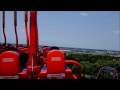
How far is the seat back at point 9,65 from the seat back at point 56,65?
21.7 inches

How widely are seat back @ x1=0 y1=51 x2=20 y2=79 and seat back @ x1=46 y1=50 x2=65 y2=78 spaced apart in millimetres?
550

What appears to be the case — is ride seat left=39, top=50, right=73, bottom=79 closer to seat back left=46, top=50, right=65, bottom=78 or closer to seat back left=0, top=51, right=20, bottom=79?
seat back left=46, top=50, right=65, bottom=78

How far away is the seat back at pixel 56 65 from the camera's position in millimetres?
4047

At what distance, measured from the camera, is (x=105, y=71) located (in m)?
6.38

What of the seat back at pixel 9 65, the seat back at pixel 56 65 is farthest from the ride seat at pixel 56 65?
the seat back at pixel 9 65

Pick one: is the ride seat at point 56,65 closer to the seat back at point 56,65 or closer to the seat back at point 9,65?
the seat back at point 56,65

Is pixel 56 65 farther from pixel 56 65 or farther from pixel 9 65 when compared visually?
pixel 9 65

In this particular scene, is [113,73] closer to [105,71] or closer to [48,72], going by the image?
[105,71]

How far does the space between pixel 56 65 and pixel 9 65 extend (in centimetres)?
77

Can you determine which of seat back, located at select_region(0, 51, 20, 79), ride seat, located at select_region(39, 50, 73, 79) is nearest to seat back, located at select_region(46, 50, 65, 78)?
ride seat, located at select_region(39, 50, 73, 79)
